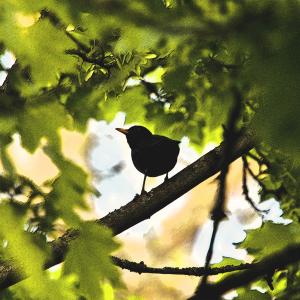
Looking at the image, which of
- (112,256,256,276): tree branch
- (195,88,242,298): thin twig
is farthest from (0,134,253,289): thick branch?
(195,88,242,298): thin twig

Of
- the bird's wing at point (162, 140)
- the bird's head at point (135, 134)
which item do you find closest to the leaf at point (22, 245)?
the bird's wing at point (162, 140)

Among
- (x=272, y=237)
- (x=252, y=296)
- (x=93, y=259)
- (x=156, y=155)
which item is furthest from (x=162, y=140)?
(x=93, y=259)

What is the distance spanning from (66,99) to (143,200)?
1.17 metres

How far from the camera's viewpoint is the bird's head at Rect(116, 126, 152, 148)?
365 cm

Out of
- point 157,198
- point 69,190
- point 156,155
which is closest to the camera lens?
point 69,190

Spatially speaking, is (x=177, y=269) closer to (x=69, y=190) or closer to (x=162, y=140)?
(x=69, y=190)

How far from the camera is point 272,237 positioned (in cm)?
189

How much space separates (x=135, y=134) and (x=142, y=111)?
0.78 meters

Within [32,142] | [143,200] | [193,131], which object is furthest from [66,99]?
[32,142]

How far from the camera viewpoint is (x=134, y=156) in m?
3.32

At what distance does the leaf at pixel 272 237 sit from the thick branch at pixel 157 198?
0.29 metres

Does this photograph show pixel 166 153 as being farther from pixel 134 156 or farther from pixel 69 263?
pixel 69 263

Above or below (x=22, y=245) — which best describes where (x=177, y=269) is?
above

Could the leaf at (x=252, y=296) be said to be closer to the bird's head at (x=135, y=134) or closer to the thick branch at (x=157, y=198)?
the thick branch at (x=157, y=198)
